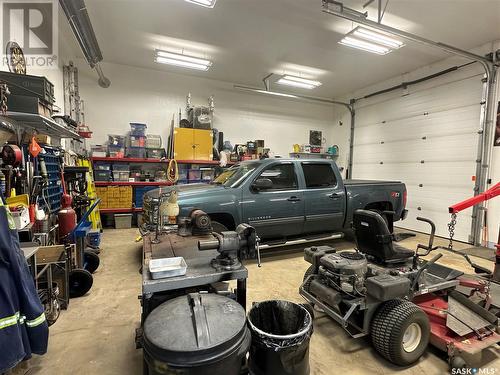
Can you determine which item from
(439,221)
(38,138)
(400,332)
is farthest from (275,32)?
(439,221)

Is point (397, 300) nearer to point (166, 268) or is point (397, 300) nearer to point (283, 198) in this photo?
point (166, 268)

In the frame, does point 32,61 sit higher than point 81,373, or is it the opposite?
point 32,61

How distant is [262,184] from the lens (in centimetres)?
405

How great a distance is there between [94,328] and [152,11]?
4.88m

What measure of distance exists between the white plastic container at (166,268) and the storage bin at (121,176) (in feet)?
18.2

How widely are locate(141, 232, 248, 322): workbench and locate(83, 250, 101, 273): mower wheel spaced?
1.82 metres

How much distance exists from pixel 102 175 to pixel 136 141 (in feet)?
3.91

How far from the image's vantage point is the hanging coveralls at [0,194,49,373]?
1326mm

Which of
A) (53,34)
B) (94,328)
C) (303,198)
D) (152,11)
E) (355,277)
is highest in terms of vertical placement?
(152,11)

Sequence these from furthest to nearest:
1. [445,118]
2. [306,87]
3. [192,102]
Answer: [306,87] < [192,102] < [445,118]

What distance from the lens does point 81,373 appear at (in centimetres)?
189

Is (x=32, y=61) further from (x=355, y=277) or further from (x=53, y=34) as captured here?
(x=355, y=277)

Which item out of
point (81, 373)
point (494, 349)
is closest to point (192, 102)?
point (81, 373)

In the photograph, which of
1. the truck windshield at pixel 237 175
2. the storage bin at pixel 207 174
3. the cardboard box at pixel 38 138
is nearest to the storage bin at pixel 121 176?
the storage bin at pixel 207 174
